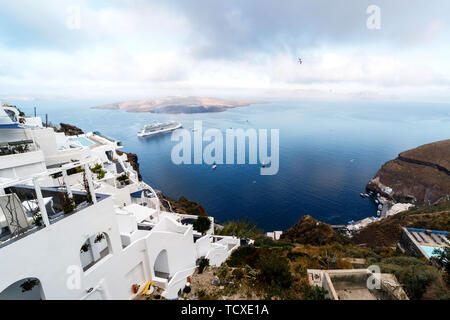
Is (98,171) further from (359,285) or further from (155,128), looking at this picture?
(155,128)

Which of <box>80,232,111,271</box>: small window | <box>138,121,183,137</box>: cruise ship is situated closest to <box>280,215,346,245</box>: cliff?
<box>80,232,111,271</box>: small window

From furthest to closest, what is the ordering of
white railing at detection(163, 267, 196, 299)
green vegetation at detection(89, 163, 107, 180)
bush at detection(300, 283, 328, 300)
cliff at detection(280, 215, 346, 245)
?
cliff at detection(280, 215, 346, 245), green vegetation at detection(89, 163, 107, 180), white railing at detection(163, 267, 196, 299), bush at detection(300, 283, 328, 300)

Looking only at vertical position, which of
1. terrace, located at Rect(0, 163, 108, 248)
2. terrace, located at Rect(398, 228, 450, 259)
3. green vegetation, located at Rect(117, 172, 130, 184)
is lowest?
terrace, located at Rect(398, 228, 450, 259)

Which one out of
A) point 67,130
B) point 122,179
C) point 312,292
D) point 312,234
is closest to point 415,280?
point 312,292

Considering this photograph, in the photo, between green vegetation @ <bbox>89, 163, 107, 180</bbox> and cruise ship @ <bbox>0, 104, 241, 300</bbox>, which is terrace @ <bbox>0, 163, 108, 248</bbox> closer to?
cruise ship @ <bbox>0, 104, 241, 300</bbox>

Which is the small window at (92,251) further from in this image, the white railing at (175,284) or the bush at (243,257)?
the bush at (243,257)

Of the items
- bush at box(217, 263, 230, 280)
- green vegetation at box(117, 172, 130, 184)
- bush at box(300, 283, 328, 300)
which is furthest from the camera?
green vegetation at box(117, 172, 130, 184)
